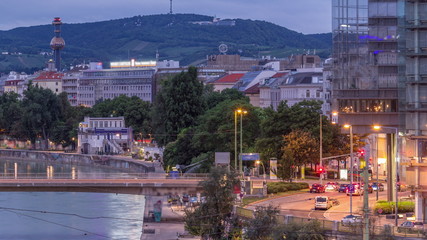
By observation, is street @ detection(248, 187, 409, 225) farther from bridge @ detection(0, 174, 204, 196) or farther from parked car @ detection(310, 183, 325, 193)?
bridge @ detection(0, 174, 204, 196)

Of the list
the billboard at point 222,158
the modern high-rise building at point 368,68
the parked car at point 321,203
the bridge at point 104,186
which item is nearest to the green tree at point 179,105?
the billboard at point 222,158

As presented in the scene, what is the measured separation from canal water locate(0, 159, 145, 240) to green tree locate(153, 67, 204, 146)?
16.8 m

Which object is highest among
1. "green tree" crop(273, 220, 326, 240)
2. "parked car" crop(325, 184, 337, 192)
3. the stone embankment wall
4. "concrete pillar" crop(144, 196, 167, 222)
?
the stone embankment wall

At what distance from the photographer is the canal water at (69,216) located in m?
63.8

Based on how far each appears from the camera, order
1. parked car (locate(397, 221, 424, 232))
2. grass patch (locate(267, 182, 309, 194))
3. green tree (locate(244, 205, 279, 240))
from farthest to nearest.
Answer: grass patch (locate(267, 182, 309, 194)) < green tree (locate(244, 205, 279, 240)) < parked car (locate(397, 221, 424, 232))

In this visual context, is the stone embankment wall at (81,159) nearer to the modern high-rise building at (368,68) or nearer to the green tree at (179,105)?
the green tree at (179,105)

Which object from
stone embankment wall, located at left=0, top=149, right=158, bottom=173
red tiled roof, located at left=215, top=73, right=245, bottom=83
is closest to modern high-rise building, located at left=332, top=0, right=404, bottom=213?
stone embankment wall, located at left=0, top=149, right=158, bottom=173

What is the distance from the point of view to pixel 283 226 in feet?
135

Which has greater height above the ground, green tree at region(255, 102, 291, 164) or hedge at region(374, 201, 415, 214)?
green tree at region(255, 102, 291, 164)

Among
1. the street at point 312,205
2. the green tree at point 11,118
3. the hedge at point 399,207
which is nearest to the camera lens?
the hedge at point 399,207

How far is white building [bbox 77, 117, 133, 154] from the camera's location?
14488 centimetres

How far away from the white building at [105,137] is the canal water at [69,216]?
163 feet

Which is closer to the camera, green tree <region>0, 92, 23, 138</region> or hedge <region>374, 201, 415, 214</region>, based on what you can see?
hedge <region>374, 201, 415, 214</region>

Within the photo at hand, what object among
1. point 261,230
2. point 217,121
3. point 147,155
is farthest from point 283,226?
point 147,155
